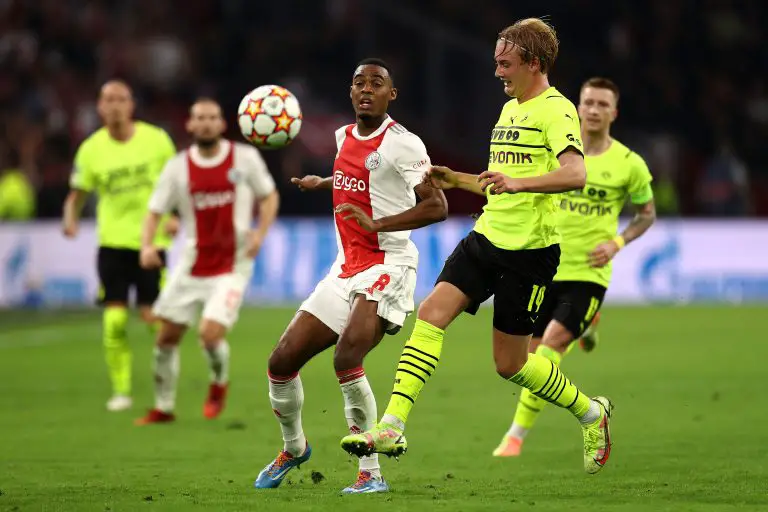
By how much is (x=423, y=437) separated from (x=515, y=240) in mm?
3003

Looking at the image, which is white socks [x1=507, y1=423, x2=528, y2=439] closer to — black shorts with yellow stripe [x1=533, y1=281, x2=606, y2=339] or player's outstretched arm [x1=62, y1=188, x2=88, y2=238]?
black shorts with yellow stripe [x1=533, y1=281, x2=606, y2=339]

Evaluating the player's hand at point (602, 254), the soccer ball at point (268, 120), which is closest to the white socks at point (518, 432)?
the player's hand at point (602, 254)

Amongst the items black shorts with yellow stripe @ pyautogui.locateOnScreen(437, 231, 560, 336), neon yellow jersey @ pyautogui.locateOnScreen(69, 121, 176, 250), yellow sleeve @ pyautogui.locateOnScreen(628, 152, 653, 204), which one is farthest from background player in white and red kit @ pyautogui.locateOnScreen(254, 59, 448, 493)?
neon yellow jersey @ pyautogui.locateOnScreen(69, 121, 176, 250)

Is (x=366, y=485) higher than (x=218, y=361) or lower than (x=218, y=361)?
lower

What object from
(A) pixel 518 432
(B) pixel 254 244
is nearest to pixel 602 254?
(A) pixel 518 432

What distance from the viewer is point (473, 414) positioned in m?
11.0

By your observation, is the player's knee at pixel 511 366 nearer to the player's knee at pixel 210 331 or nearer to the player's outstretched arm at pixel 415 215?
the player's outstretched arm at pixel 415 215

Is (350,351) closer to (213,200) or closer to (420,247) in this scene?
(213,200)

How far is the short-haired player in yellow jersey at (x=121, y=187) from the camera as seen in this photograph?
12.1 meters

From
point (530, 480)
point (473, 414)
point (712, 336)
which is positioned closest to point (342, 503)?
point (530, 480)

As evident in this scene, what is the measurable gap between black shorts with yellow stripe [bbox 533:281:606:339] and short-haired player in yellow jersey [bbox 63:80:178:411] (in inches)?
164

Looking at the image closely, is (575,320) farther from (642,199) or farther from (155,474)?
(155,474)

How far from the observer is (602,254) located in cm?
888

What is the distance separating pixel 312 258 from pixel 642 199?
13.8 m
